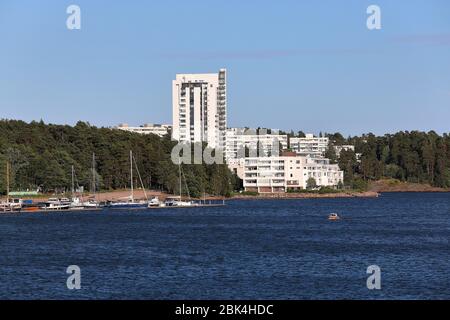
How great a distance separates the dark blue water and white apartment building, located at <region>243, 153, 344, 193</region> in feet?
297

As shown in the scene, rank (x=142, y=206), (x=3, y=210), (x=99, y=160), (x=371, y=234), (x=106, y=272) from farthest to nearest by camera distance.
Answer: (x=99, y=160) → (x=142, y=206) → (x=3, y=210) → (x=371, y=234) → (x=106, y=272)

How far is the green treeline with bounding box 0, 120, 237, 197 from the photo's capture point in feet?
386

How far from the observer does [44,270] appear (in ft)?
125

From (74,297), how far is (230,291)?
555cm

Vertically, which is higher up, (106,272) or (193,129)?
(193,129)

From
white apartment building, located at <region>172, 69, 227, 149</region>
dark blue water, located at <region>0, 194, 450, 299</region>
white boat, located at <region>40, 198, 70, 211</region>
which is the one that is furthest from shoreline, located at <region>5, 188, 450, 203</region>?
dark blue water, located at <region>0, 194, 450, 299</region>

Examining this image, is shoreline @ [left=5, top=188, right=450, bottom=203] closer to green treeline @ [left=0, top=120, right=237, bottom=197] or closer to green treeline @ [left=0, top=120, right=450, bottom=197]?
green treeline @ [left=0, top=120, right=450, bottom=197]

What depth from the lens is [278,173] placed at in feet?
542

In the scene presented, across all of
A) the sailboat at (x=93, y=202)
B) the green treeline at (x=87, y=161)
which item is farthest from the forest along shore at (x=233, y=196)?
the green treeline at (x=87, y=161)

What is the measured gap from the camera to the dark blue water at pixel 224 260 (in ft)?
103

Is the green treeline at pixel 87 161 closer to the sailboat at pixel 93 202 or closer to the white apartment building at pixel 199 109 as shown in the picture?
the sailboat at pixel 93 202

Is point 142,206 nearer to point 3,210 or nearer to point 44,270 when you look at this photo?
point 3,210
